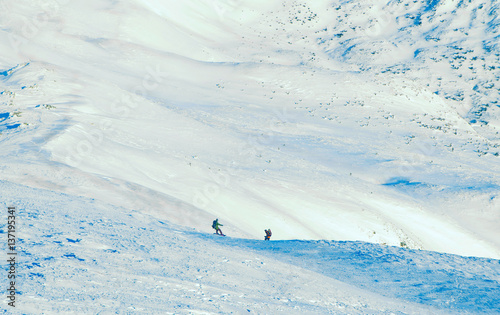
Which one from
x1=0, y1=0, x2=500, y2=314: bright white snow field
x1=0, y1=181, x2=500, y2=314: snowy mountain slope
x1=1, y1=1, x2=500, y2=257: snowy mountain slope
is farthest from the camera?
x1=1, y1=1, x2=500, y2=257: snowy mountain slope

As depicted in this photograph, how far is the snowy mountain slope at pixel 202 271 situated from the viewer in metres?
8.25

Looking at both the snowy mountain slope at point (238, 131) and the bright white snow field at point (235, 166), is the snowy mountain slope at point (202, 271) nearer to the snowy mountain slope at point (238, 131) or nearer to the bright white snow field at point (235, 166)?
the bright white snow field at point (235, 166)

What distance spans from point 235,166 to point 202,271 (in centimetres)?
1500

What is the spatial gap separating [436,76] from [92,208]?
2203 inches

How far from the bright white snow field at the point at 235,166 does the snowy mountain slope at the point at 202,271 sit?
0.06 meters

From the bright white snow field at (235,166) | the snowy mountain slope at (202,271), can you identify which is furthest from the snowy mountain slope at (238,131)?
the snowy mountain slope at (202,271)

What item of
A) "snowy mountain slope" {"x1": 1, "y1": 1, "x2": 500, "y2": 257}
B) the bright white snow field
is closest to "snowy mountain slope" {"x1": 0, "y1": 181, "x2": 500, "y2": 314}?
the bright white snow field

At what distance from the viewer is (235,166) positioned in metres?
25.1

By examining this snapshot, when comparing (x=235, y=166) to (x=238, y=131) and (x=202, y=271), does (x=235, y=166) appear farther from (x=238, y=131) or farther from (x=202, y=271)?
(x=202, y=271)

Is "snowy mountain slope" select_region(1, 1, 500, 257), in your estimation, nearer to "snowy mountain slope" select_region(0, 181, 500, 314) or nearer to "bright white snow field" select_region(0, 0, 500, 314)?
"bright white snow field" select_region(0, 0, 500, 314)

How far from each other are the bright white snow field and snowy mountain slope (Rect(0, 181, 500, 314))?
55 mm

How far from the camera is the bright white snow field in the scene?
9.95 metres

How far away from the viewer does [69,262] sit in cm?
909

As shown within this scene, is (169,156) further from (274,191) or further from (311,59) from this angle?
(311,59)
